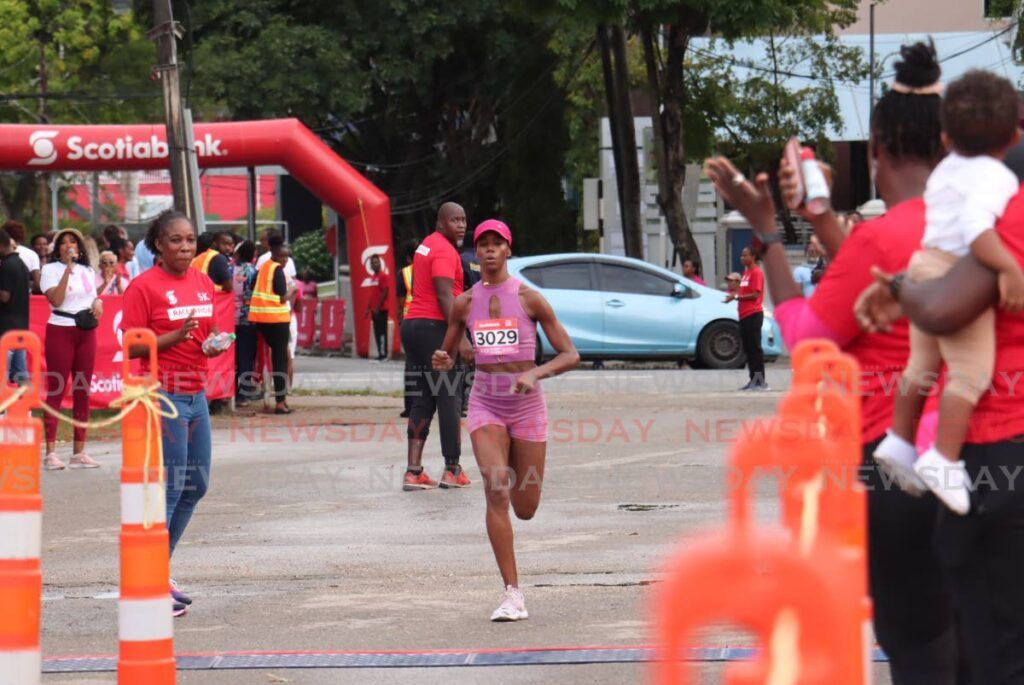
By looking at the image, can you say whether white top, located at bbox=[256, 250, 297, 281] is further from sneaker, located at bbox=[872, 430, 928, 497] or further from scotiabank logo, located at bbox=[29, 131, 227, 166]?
sneaker, located at bbox=[872, 430, 928, 497]

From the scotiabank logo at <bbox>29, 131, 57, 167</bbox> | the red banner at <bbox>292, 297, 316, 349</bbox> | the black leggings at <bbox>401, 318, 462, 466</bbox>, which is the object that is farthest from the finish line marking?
the red banner at <bbox>292, 297, 316, 349</bbox>

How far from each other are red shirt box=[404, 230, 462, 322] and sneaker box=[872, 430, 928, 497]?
768 cm

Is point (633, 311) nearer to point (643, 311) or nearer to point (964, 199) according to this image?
point (643, 311)

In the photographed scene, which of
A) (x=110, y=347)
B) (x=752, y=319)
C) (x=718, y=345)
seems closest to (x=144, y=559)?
(x=110, y=347)

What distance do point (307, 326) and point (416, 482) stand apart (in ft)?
73.4

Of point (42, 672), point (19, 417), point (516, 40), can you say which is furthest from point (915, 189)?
point (516, 40)

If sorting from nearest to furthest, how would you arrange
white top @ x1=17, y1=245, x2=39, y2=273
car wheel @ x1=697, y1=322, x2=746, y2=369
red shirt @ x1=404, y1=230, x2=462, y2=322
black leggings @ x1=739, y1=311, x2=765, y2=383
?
red shirt @ x1=404, y1=230, x2=462, y2=322 → white top @ x1=17, y1=245, x2=39, y2=273 → black leggings @ x1=739, y1=311, x2=765, y2=383 → car wheel @ x1=697, y1=322, x2=746, y2=369

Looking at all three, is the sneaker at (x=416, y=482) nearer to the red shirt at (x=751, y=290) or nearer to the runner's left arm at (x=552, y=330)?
the runner's left arm at (x=552, y=330)

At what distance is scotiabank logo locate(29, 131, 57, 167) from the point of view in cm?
2531

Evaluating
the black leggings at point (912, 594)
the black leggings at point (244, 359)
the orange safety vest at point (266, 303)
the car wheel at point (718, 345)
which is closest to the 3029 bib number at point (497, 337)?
the black leggings at point (912, 594)

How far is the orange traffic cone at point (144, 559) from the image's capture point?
5902 mm

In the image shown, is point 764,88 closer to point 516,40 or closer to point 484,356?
point 516,40

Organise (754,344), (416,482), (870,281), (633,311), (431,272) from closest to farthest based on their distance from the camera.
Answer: (870,281) → (431,272) → (416,482) → (754,344) → (633,311)

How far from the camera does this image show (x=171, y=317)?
8.41m
